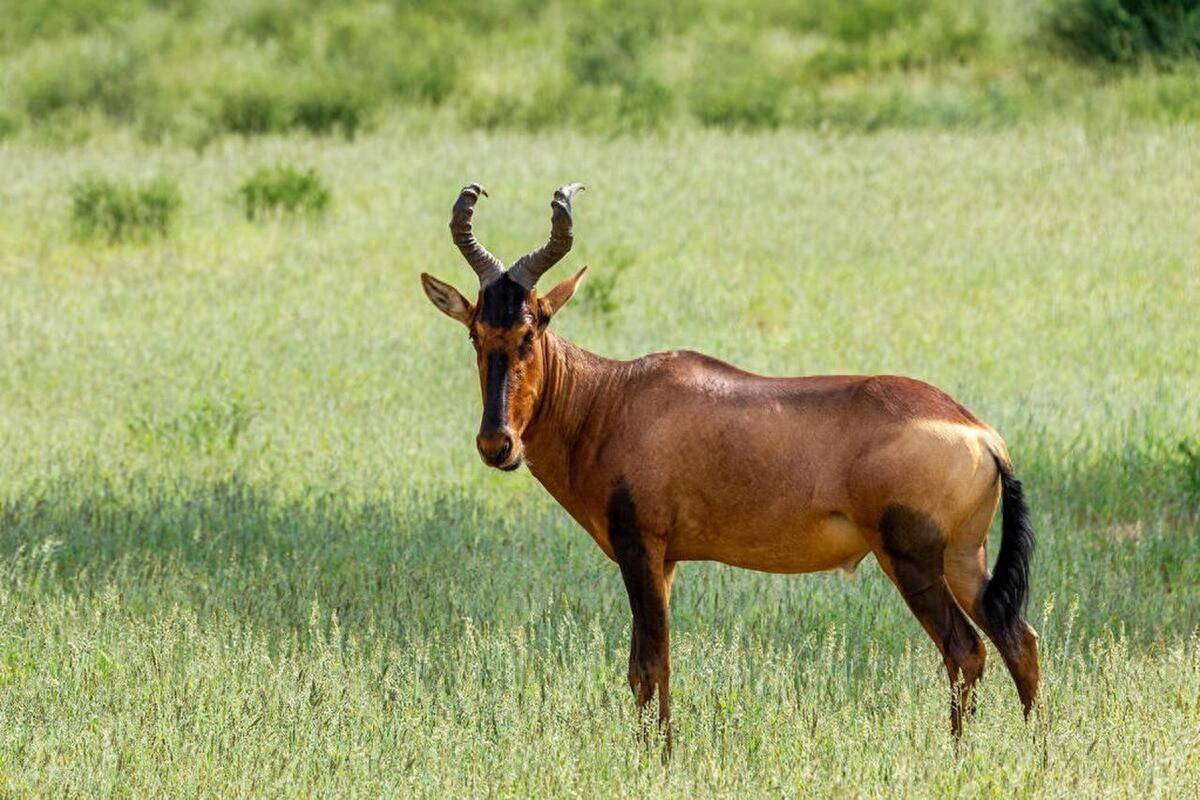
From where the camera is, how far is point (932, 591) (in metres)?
6.54

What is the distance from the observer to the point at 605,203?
810 inches

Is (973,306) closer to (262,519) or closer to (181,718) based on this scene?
(262,519)

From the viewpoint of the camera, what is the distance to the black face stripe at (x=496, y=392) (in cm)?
665

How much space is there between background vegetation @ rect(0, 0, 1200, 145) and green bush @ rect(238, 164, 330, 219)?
617 cm

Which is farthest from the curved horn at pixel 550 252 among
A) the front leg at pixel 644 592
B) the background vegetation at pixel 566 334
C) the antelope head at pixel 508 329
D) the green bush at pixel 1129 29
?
the green bush at pixel 1129 29

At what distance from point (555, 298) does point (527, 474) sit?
4.92 m

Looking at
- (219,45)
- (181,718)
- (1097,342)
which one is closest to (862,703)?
(181,718)

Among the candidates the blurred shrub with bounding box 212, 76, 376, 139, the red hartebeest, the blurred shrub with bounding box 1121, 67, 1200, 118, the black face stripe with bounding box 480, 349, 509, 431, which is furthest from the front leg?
the blurred shrub with bounding box 212, 76, 376, 139

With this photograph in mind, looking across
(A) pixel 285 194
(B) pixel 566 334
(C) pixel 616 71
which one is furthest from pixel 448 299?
(C) pixel 616 71

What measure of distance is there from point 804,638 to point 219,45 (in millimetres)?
31937

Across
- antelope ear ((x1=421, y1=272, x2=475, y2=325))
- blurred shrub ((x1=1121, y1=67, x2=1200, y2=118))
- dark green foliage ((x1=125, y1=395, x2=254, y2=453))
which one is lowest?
dark green foliage ((x1=125, y1=395, x2=254, y2=453))

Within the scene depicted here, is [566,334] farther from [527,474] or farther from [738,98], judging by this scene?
[738,98]

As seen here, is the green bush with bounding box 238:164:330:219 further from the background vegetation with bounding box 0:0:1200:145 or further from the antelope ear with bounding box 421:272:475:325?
the antelope ear with bounding box 421:272:475:325

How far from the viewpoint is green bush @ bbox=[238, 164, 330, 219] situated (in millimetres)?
20266
